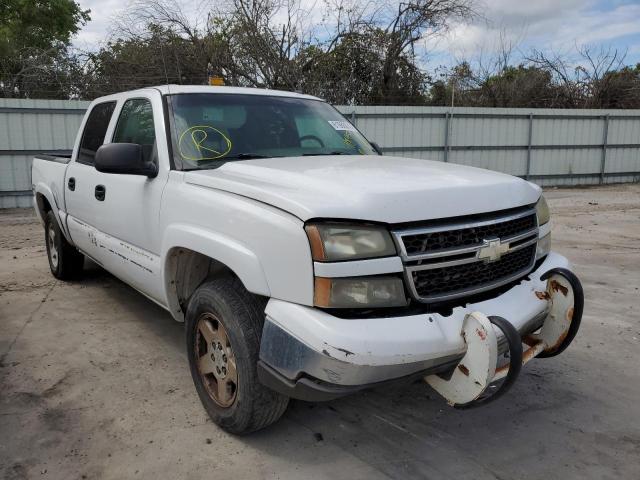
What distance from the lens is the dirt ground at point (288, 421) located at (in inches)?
104

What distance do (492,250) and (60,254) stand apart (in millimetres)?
4601

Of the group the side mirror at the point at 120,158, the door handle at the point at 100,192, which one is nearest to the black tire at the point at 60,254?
the door handle at the point at 100,192

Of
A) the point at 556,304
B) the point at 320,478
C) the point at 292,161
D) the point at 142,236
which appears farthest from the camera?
the point at 142,236

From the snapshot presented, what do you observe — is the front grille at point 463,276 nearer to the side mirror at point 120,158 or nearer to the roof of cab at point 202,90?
the side mirror at point 120,158

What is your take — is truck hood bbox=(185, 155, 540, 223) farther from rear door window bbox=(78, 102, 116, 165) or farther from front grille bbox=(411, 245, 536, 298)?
rear door window bbox=(78, 102, 116, 165)

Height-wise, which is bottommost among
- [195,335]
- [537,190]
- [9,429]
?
[9,429]

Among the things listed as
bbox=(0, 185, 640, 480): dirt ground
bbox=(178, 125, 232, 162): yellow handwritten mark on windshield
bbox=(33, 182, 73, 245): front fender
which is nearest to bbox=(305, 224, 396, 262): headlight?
bbox=(0, 185, 640, 480): dirt ground

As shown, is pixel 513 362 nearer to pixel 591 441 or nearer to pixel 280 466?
pixel 591 441

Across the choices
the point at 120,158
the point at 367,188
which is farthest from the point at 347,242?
the point at 120,158

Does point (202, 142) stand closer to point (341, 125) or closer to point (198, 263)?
point (198, 263)

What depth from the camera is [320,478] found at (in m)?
2.56

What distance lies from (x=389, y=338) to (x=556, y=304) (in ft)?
3.62

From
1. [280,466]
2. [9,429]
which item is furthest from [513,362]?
[9,429]

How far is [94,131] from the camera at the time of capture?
472 centimetres
